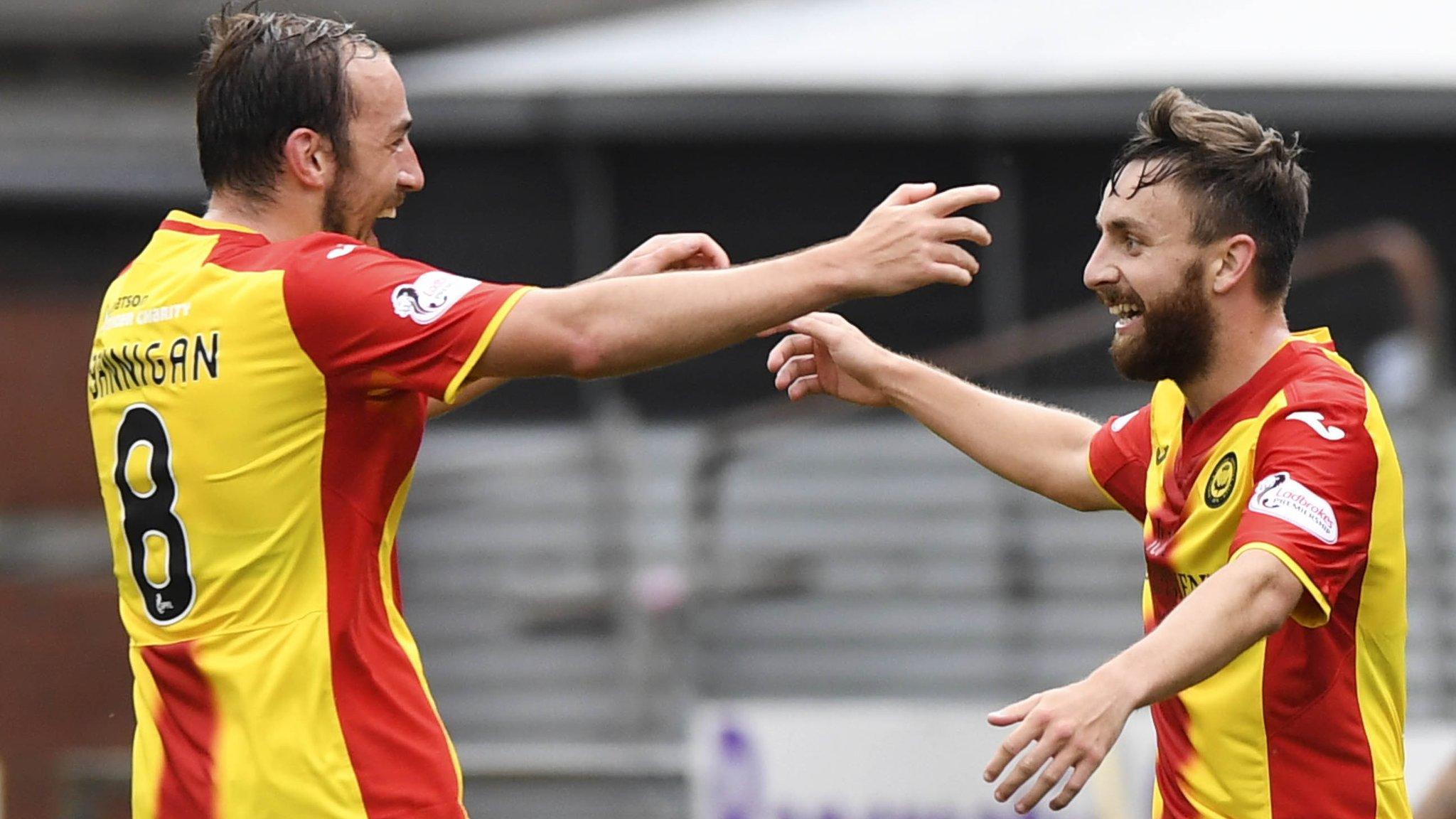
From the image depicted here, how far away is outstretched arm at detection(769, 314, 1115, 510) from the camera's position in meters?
4.45

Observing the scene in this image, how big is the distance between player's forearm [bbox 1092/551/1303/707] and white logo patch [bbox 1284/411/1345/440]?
0.34 metres

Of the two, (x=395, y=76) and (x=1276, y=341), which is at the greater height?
(x=395, y=76)

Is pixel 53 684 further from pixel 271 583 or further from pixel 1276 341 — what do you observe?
pixel 1276 341

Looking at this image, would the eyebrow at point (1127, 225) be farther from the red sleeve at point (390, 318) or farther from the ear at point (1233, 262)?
the red sleeve at point (390, 318)

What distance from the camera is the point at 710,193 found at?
10.9 m

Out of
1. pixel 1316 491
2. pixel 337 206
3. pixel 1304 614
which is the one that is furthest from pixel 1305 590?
pixel 337 206

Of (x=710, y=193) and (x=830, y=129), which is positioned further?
(x=710, y=193)

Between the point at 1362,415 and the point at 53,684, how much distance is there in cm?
688

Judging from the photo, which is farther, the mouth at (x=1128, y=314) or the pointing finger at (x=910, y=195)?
the mouth at (x=1128, y=314)

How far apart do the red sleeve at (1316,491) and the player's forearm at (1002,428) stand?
0.67 m

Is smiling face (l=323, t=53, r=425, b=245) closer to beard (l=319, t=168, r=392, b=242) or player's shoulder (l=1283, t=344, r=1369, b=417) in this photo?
beard (l=319, t=168, r=392, b=242)

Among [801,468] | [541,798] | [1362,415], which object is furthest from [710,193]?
[1362,415]

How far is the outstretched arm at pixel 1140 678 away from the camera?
320 centimetres

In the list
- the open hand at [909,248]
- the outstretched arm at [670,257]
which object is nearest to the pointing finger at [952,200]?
the open hand at [909,248]
